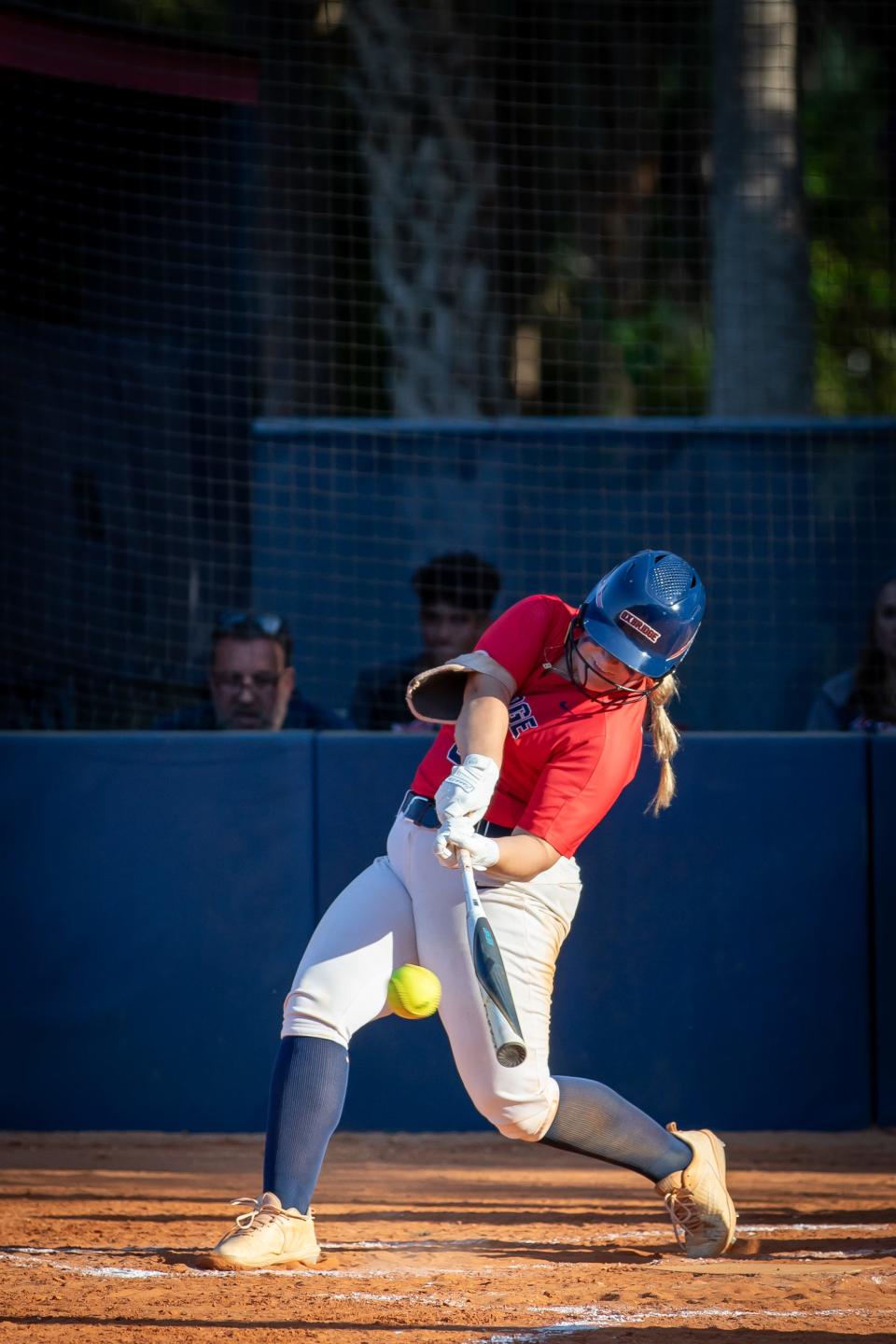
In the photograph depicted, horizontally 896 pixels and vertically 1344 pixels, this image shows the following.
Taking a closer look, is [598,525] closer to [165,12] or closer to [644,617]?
[644,617]

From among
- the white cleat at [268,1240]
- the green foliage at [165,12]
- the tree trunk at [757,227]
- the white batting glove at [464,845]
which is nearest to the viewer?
the white batting glove at [464,845]

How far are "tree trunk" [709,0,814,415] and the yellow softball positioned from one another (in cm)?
722

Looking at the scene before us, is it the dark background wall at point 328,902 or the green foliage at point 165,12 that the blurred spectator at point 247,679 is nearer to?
the dark background wall at point 328,902

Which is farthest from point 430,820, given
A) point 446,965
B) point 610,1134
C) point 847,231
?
point 847,231

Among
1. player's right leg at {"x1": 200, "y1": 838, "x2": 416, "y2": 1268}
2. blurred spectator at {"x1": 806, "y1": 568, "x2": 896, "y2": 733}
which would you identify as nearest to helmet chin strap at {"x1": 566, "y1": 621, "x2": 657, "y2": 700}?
player's right leg at {"x1": 200, "y1": 838, "x2": 416, "y2": 1268}

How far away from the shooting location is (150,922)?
5164mm

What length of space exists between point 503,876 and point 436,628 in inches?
98.1

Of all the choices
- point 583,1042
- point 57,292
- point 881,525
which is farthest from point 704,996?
point 57,292

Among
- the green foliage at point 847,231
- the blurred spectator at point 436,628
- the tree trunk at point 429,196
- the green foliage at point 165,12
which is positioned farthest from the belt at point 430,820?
the green foliage at point 847,231

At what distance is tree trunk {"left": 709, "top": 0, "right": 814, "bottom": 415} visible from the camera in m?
9.92

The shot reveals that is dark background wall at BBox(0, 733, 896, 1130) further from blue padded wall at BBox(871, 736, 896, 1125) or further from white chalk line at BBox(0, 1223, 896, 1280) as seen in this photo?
white chalk line at BBox(0, 1223, 896, 1280)

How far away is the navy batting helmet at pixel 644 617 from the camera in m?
3.49

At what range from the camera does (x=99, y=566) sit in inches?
291

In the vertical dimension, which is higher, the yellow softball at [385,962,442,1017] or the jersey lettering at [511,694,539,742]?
the jersey lettering at [511,694,539,742]
